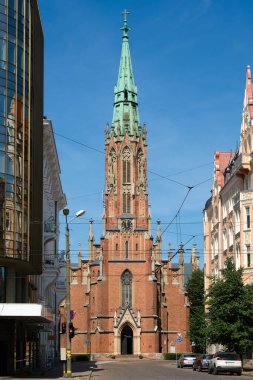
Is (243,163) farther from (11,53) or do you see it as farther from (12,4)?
(12,4)

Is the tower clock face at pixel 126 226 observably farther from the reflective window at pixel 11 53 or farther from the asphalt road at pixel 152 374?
the reflective window at pixel 11 53

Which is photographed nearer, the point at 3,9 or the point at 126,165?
the point at 3,9

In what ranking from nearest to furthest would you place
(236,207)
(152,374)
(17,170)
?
(17,170), (152,374), (236,207)

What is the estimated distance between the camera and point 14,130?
128ft

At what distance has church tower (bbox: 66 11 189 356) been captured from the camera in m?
105

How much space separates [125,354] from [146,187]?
25524 mm

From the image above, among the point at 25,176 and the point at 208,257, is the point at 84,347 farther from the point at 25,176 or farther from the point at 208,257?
the point at 25,176

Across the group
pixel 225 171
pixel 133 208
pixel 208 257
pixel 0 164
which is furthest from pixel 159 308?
pixel 0 164

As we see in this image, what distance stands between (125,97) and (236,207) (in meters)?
60.8

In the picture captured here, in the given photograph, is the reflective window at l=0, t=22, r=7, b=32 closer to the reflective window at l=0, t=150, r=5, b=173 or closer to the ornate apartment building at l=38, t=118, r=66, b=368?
the reflective window at l=0, t=150, r=5, b=173

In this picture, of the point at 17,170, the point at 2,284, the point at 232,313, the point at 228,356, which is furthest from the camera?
the point at 232,313

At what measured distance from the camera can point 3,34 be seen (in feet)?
127

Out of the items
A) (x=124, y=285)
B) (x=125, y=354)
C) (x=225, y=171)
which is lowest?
(x=125, y=354)

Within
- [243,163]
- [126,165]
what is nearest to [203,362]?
Answer: [243,163]
